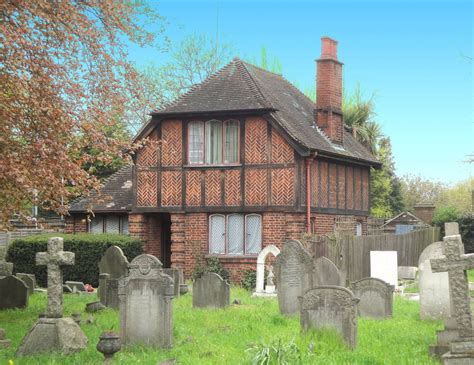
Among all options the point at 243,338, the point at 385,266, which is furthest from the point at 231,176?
the point at 243,338

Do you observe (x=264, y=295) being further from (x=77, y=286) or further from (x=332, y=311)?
(x=332, y=311)

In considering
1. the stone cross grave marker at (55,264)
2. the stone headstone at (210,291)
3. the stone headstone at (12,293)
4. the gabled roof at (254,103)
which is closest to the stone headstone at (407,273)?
the gabled roof at (254,103)

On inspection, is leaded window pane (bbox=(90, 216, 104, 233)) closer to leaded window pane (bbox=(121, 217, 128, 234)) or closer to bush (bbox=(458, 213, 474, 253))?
leaded window pane (bbox=(121, 217, 128, 234))

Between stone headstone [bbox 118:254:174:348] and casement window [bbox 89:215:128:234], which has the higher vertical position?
casement window [bbox 89:215:128:234]

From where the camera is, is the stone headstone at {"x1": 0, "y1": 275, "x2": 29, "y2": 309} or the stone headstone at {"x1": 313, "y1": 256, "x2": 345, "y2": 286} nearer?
the stone headstone at {"x1": 313, "y1": 256, "x2": 345, "y2": 286}

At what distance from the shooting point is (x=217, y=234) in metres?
30.6

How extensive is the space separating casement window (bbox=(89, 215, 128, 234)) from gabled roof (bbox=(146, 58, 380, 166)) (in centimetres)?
486

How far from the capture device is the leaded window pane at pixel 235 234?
99.2 feet

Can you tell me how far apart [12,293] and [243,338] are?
829 cm

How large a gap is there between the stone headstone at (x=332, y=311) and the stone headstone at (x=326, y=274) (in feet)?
17.9

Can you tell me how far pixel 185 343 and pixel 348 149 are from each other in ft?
71.0

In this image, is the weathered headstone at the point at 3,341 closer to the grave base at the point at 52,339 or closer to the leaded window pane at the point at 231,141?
the grave base at the point at 52,339

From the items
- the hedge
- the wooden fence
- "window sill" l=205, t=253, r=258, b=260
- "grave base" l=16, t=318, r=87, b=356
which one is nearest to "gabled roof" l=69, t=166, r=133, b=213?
the hedge

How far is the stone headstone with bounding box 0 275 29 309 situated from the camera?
20688 mm
